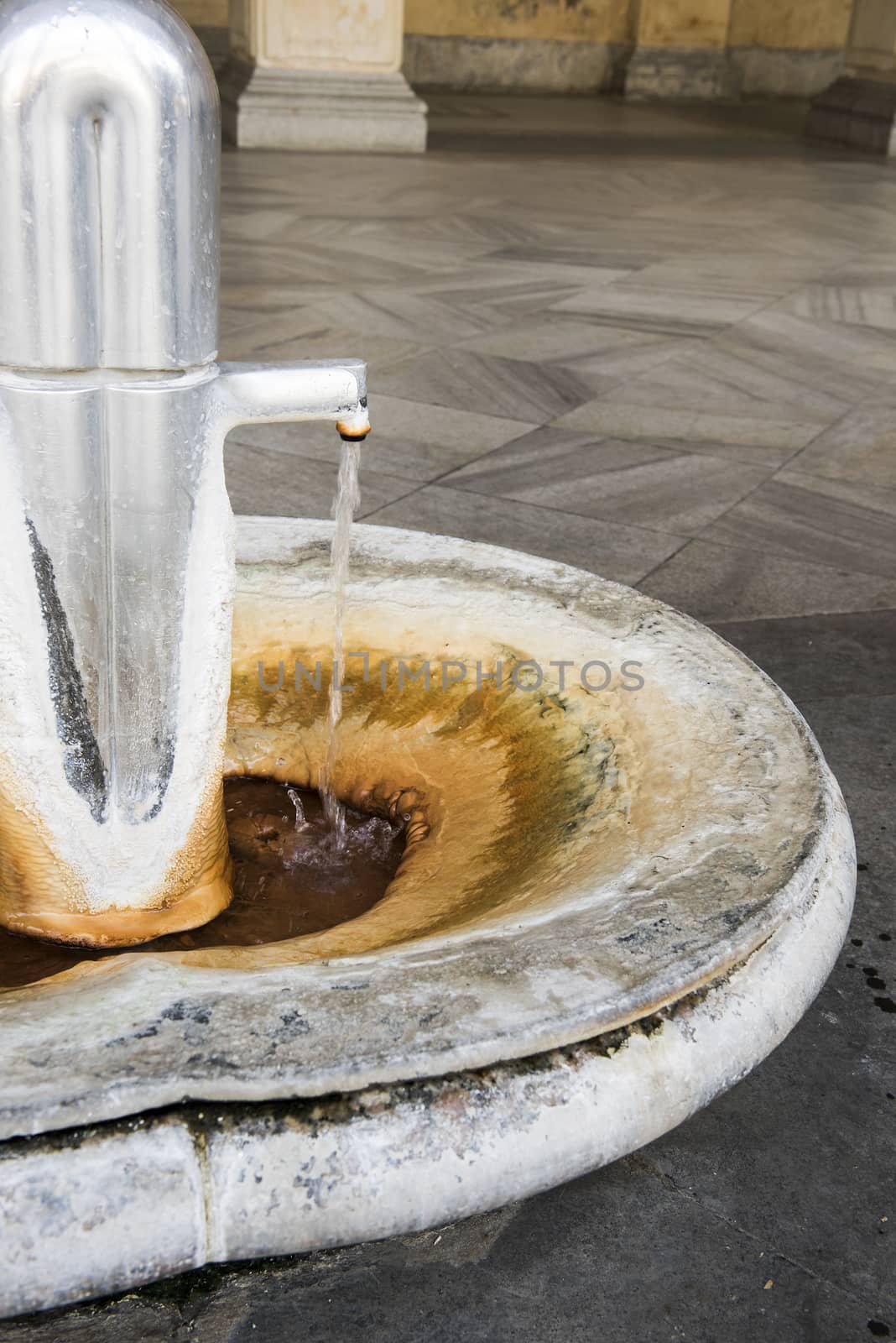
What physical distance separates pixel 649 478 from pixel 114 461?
2.62 metres

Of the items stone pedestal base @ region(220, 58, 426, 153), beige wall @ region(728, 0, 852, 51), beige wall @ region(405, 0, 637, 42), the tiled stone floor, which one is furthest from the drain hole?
beige wall @ region(728, 0, 852, 51)

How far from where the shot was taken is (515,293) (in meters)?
5.61

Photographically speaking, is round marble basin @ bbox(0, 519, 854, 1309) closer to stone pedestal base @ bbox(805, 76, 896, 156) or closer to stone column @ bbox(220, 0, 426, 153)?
stone column @ bbox(220, 0, 426, 153)

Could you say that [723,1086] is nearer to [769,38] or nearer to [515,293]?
[515,293]

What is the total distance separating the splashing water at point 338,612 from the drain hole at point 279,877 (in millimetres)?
15

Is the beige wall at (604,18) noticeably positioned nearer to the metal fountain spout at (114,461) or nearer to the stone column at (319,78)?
the stone column at (319,78)

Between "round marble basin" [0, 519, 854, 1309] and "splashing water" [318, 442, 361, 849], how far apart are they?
0.19 ft

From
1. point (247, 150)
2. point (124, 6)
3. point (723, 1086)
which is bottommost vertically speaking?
point (247, 150)

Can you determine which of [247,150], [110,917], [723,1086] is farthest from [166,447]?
[247,150]

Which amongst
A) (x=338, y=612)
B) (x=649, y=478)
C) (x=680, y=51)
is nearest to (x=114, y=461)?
(x=338, y=612)

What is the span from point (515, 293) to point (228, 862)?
4.36 metres

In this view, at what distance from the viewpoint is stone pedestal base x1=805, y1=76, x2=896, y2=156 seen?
10.0 meters

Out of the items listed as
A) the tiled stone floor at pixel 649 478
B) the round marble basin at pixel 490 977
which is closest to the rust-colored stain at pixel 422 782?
the round marble basin at pixel 490 977

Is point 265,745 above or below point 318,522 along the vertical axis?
below
